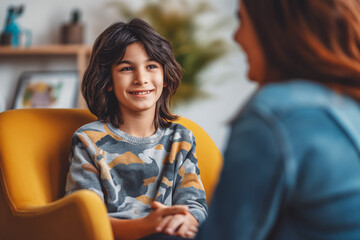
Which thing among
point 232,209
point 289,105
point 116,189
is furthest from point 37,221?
point 289,105

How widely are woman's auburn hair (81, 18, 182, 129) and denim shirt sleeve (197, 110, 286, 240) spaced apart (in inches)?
32.6

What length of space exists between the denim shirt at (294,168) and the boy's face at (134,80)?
0.79 metres

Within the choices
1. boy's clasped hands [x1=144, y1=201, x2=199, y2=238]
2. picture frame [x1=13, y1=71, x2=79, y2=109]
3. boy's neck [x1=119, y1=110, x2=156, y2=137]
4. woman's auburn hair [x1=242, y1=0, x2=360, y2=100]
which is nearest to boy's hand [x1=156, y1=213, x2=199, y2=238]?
boy's clasped hands [x1=144, y1=201, x2=199, y2=238]

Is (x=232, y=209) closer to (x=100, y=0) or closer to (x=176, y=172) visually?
(x=176, y=172)

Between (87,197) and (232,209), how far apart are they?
52 cm

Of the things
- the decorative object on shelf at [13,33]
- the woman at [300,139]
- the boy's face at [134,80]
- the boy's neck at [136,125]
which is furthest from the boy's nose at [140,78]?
the decorative object on shelf at [13,33]

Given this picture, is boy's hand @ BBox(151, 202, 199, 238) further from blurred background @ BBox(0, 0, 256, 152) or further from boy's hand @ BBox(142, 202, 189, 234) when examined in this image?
blurred background @ BBox(0, 0, 256, 152)

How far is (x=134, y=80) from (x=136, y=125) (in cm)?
15

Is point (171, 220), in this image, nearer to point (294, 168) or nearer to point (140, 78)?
point (140, 78)

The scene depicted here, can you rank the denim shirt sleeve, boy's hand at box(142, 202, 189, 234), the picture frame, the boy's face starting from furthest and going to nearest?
the picture frame, the boy's face, boy's hand at box(142, 202, 189, 234), the denim shirt sleeve

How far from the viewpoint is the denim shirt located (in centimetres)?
67

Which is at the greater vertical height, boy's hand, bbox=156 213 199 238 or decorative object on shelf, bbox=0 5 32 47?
decorative object on shelf, bbox=0 5 32 47

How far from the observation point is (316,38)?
75 cm

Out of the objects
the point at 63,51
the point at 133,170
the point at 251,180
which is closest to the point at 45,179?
the point at 133,170
